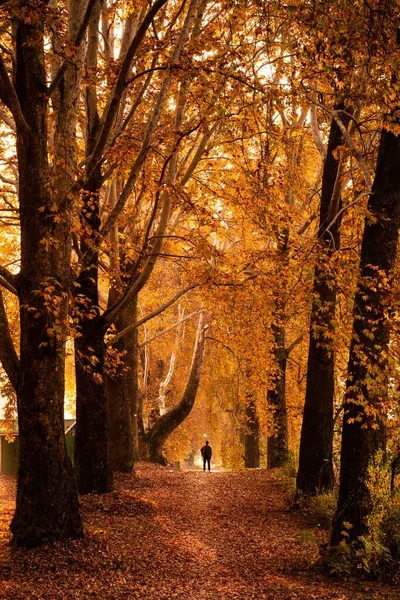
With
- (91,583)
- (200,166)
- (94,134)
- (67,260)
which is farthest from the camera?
(200,166)

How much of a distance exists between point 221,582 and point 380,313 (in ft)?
11.9

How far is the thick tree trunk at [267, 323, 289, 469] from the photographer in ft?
56.0

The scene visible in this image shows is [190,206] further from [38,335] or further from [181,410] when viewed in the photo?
[181,410]

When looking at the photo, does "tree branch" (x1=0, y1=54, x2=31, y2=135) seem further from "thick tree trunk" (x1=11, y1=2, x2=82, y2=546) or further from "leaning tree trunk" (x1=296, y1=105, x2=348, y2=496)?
"leaning tree trunk" (x1=296, y1=105, x2=348, y2=496)

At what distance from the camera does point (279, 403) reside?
1723 centimetres

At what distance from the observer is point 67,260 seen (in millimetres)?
7895

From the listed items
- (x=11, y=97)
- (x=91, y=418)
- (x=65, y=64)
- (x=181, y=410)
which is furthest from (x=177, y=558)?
(x=181, y=410)

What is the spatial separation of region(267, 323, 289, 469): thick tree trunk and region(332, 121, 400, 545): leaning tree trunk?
30.9 ft

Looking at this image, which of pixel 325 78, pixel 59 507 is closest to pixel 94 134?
pixel 325 78

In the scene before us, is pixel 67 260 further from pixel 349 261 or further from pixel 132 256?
pixel 132 256

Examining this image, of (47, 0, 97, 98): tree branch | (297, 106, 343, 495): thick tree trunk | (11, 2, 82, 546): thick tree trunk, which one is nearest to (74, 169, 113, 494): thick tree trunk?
(11, 2, 82, 546): thick tree trunk

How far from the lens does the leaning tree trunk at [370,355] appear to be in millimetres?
7070

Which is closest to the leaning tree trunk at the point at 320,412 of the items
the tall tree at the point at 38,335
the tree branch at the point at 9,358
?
the tall tree at the point at 38,335

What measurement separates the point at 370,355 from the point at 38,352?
3.98 metres
